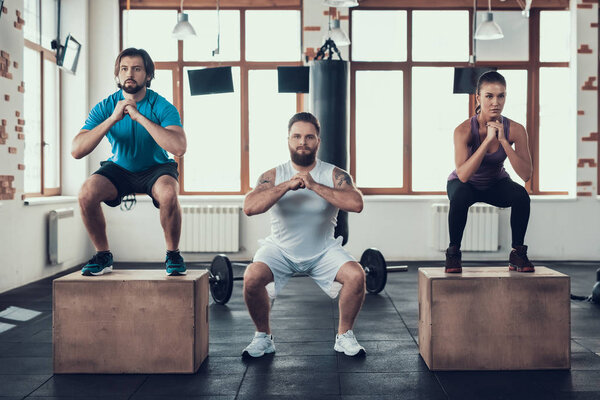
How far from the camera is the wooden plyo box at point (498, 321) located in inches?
103

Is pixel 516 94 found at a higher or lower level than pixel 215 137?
higher

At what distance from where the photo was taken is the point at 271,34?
6469 millimetres

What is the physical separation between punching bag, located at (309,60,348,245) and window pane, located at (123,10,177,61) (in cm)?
242

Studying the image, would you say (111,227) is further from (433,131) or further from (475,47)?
(475,47)

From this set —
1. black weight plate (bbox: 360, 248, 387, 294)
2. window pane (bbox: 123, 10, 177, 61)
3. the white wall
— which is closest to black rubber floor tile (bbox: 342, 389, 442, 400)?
black weight plate (bbox: 360, 248, 387, 294)

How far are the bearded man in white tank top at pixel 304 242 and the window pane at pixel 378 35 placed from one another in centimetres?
379

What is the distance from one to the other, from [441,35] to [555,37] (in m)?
1.15

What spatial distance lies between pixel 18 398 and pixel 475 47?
5.34m

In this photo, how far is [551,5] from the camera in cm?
641

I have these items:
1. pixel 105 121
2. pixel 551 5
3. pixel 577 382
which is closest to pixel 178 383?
pixel 105 121

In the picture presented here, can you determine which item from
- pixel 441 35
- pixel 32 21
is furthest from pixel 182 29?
pixel 441 35

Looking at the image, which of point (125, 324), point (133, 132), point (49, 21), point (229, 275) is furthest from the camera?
point (49, 21)

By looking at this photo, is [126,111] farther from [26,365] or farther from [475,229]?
[475,229]

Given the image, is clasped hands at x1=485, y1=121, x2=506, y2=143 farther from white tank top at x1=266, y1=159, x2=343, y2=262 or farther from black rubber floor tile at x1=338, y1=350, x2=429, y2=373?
black rubber floor tile at x1=338, y1=350, x2=429, y2=373
